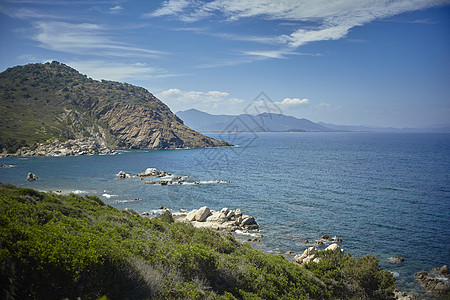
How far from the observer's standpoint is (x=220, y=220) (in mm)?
32656

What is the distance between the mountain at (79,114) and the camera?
10519cm

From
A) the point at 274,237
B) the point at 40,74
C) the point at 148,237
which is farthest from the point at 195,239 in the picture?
the point at 40,74

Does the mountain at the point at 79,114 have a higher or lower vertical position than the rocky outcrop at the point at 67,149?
Answer: higher

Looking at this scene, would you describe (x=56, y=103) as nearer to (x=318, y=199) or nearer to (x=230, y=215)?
(x=230, y=215)

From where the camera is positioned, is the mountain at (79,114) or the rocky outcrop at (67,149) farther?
the mountain at (79,114)

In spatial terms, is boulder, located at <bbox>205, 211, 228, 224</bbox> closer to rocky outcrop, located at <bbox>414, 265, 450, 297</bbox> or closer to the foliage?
rocky outcrop, located at <bbox>414, 265, 450, 297</bbox>

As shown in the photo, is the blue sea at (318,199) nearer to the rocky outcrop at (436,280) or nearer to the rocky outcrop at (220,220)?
the rocky outcrop at (436,280)

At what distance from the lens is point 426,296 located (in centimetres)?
1783

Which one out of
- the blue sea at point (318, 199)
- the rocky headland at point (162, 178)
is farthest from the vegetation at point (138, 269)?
the rocky headland at point (162, 178)

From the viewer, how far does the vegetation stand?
6629 millimetres

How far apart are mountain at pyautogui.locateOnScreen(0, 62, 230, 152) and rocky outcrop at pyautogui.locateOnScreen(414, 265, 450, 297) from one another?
367 feet

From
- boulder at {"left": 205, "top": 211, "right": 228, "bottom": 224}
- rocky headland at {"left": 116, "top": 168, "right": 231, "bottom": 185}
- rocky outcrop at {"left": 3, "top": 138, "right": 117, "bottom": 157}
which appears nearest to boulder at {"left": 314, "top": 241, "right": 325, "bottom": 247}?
boulder at {"left": 205, "top": 211, "right": 228, "bottom": 224}

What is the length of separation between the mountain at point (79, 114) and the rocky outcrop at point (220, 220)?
88.5 meters

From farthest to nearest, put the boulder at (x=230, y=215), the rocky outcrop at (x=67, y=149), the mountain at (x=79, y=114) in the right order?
the mountain at (x=79, y=114), the rocky outcrop at (x=67, y=149), the boulder at (x=230, y=215)
